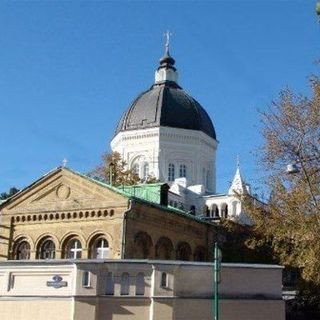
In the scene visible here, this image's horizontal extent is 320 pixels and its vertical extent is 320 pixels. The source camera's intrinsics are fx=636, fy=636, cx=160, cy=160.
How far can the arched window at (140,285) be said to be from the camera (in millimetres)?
17578

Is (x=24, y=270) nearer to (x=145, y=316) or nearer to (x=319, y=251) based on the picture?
(x=145, y=316)

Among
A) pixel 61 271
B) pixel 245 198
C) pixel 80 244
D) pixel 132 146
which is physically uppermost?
pixel 132 146

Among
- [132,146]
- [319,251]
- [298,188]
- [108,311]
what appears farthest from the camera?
[132,146]

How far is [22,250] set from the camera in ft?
107

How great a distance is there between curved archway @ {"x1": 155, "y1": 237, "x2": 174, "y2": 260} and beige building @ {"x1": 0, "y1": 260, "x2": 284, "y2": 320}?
12992mm

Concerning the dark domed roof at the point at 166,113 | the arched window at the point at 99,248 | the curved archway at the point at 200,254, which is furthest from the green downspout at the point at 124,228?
the dark domed roof at the point at 166,113

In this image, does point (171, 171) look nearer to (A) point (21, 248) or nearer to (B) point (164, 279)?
(A) point (21, 248)

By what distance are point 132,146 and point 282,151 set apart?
31.4 meters

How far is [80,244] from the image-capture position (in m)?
30.7

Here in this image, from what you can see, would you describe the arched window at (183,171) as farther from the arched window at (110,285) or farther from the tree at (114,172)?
the arched window at (110,285)

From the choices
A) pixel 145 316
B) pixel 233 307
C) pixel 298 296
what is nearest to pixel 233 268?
pixel 233 307

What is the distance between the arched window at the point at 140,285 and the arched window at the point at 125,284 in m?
0.25

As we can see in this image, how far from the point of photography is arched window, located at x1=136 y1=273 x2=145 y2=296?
17578mm

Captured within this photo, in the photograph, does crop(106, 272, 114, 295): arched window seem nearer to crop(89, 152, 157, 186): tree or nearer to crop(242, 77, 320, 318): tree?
crop(242, 77, 320, 318): tree
